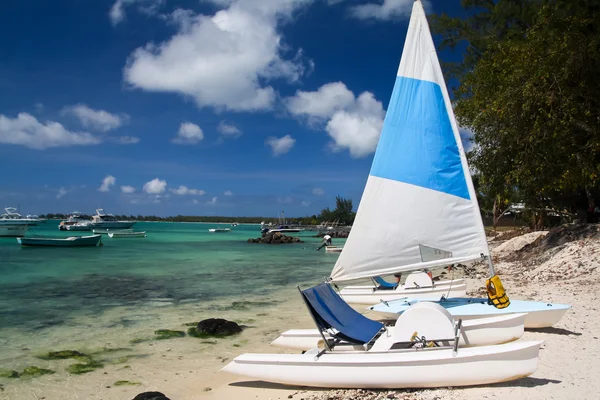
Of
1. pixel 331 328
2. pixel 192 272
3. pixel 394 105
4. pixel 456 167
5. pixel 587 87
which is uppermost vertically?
pixel 587 87

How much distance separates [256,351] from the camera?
420 inches

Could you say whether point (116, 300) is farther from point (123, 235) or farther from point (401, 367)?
point (123, 235)

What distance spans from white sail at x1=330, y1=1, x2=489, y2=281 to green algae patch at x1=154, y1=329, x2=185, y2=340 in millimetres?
6270

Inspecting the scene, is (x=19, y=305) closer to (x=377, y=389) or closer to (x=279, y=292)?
(x=279, y=292)

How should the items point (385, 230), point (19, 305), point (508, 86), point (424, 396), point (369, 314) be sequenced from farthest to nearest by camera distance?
1. point (508, 86)
2. point (19, 305)
3. point (369, 314)
4. point (385, 230)
5. point (424, 396)

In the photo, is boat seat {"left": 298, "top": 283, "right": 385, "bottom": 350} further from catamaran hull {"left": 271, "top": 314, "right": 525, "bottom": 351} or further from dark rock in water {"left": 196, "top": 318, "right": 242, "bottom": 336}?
dark rock in water {"left": 196, "top": 318, "right": 242, "bottom": 336}

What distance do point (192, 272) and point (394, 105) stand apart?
23925 millimetres

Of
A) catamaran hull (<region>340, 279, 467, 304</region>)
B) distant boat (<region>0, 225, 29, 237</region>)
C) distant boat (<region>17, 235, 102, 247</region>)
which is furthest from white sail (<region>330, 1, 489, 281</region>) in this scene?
distant boat (<region>0, 225, 29, 237</region>)

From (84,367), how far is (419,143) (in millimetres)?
9010

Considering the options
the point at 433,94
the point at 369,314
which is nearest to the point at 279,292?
the point at 369,314

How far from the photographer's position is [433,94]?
848 centimetres

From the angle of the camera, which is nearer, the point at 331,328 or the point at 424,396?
the point at 424,396

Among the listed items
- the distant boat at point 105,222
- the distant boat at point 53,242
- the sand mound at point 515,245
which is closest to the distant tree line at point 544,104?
the sand mound at point 515,245

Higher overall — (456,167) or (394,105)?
(394,105)
